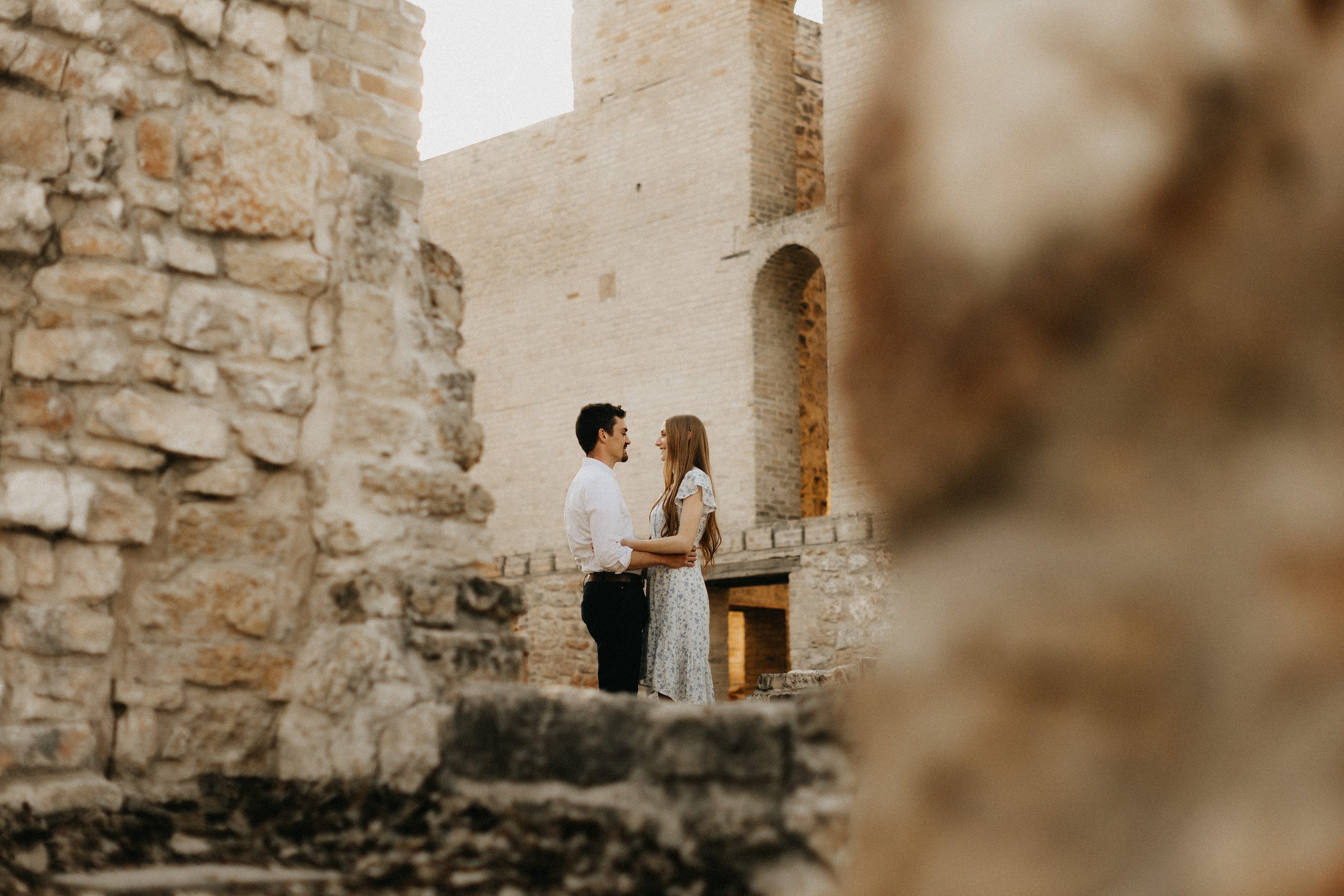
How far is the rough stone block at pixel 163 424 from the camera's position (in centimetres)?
252

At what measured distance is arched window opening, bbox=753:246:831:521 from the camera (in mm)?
→ 13352

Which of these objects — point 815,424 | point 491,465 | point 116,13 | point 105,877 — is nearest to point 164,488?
point 105,877

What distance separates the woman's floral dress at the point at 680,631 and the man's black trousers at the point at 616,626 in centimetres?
12

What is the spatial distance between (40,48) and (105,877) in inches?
71.2

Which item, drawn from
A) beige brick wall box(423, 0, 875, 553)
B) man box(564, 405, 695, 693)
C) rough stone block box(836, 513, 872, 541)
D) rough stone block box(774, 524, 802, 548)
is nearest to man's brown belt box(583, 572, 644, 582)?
man box(564, 405, 695, 693)

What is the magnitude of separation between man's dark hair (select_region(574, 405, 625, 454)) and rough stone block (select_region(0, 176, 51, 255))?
7.06 ft

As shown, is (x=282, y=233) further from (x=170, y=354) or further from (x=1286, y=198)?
(x=1286, y=198)

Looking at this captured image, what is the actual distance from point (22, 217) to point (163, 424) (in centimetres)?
54

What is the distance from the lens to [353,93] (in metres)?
3.04

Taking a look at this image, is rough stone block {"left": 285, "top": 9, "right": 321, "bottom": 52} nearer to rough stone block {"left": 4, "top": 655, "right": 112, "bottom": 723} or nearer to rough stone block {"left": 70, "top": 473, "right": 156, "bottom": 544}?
rough stone block {"left": 70, "top": 473, "right": 156, "bottom": 544}

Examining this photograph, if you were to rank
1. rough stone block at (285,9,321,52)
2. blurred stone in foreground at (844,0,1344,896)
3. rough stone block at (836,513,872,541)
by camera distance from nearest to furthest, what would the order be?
blurred stone in foreground at (844,0,1344,896) < rough stone block at (285,9,321,52) < rough stone block at (836,513,872,541)

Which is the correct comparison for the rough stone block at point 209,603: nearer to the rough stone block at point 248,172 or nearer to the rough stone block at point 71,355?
the rough stone block at point 71,355

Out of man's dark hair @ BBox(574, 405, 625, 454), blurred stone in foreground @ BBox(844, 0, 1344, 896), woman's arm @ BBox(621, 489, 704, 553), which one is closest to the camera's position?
blurred stone in foreground @ BBox(844, 0, 1344, 896)

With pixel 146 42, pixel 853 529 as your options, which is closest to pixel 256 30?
pixel 146 42
